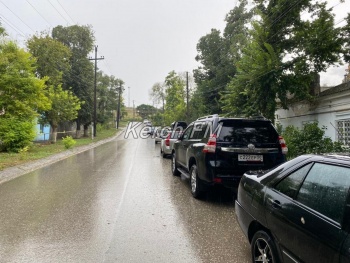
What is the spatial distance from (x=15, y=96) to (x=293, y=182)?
1770cm

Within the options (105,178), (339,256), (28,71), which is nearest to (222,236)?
(339,256)

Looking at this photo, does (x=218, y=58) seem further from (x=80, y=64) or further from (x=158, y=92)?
(x=158, y=92)

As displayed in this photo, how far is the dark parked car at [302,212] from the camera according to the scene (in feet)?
7.04

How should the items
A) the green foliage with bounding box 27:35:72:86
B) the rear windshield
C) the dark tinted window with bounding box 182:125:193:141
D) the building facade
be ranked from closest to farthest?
the rear windshield < the dark tinted window with bounding box 182:125:193:141 < the building facade < the green foliage with bounding box 27:35:72:86

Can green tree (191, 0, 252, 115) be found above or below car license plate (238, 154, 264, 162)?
above

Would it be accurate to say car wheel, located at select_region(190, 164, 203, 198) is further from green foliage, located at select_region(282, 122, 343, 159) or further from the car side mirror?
green foliage, located at select_region(282, 122, 343, 159)

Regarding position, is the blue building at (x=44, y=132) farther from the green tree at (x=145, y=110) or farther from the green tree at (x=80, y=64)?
the green tree at (x=145, y=110)

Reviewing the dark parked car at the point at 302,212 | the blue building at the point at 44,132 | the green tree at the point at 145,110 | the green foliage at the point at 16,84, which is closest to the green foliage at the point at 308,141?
the dark parked car at the point at 302,212

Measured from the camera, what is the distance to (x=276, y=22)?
48.6ft

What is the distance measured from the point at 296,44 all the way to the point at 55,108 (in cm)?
1986

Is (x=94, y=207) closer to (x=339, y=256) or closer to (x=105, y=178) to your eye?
(x=105, y=178)

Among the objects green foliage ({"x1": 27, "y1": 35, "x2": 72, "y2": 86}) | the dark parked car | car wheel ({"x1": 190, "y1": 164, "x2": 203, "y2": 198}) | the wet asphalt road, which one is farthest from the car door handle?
green foliage ({"x1": 27, "y1": 35, "x2": 72, "y2": 86})

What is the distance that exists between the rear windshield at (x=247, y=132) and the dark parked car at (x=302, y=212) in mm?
2569

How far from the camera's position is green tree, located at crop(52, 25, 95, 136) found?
34.0 metres
